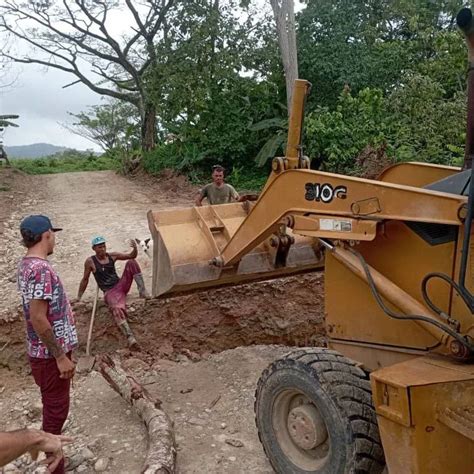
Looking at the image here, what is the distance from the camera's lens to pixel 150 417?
15.1ft

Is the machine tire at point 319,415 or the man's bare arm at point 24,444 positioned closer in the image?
the man's bare arm at point 24,444

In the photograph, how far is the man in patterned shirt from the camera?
3803 mm

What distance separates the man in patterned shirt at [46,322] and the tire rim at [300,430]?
54.8 inches

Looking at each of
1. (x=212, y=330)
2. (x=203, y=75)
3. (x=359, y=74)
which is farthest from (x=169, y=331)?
(x=203, y=75)

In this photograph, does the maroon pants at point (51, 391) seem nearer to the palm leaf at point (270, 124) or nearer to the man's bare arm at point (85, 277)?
the man's bare arm at point (85, 277)

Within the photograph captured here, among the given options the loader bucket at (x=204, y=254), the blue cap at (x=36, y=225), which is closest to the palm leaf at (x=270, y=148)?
the loader bucket at (x=204, y=254)

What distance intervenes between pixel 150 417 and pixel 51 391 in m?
0.91

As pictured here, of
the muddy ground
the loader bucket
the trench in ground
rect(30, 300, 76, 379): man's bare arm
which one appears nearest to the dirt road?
the muddy ground

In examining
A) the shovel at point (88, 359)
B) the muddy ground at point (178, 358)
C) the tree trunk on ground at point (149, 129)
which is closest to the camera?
the muddy ground at point (178, 358)

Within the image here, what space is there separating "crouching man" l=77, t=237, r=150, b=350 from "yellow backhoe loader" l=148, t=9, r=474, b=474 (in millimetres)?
2774

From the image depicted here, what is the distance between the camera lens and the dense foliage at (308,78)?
1384 centimetres

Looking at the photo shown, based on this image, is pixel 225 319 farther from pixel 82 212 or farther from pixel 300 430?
pixel 82 212

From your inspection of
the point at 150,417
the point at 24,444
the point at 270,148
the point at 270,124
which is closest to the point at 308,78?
the point at 270,124

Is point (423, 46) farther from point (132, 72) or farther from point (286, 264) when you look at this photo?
point (286, 264)
